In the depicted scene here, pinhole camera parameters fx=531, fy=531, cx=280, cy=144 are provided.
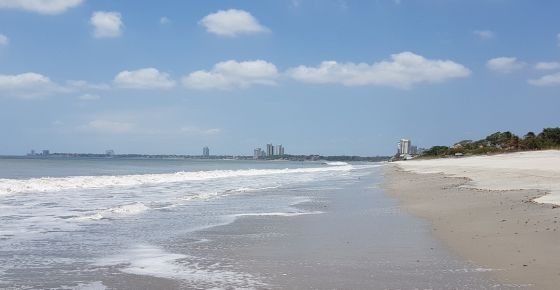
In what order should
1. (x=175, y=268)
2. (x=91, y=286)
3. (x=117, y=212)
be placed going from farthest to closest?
(x=117, y=212), (x=175, y=268), (x=91, y=286)

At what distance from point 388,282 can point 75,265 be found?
452 cm

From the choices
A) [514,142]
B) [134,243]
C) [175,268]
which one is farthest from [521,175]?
[514,142]

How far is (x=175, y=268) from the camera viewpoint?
760 centimetres

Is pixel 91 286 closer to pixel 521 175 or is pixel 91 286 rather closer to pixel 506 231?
pixel 506 231

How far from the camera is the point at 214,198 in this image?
21516mm

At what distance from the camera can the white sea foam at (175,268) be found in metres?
6.81

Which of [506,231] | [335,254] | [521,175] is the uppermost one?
[521,175]

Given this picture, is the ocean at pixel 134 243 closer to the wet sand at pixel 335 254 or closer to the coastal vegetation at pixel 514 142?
the wet sand at pixel 335 254

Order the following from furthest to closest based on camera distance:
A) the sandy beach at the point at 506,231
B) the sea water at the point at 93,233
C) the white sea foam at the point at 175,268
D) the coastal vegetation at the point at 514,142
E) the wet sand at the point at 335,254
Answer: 1. the coastal vegetation at the point at 514,142
2. the sea water at the point at 93,233
3. the sandy beach at the point at 506,231
4. the white sea foam at the point at 175,268
5. the wet sand at the point at 335,254

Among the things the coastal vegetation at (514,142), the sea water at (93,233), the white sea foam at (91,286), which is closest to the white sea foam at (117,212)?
the sea water at (93,233)

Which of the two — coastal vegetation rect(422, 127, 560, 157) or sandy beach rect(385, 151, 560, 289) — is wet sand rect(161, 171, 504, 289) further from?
coastal vegetation rect(422, 127, 560, 157)

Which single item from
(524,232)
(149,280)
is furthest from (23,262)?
(524,232)

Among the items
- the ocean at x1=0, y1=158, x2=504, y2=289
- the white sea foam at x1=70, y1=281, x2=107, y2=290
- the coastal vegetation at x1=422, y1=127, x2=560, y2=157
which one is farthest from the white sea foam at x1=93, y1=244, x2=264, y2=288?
the coastal vegetation at x1=422, y1=127, x2=560, y2=157

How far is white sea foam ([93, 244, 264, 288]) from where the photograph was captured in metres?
6.81
